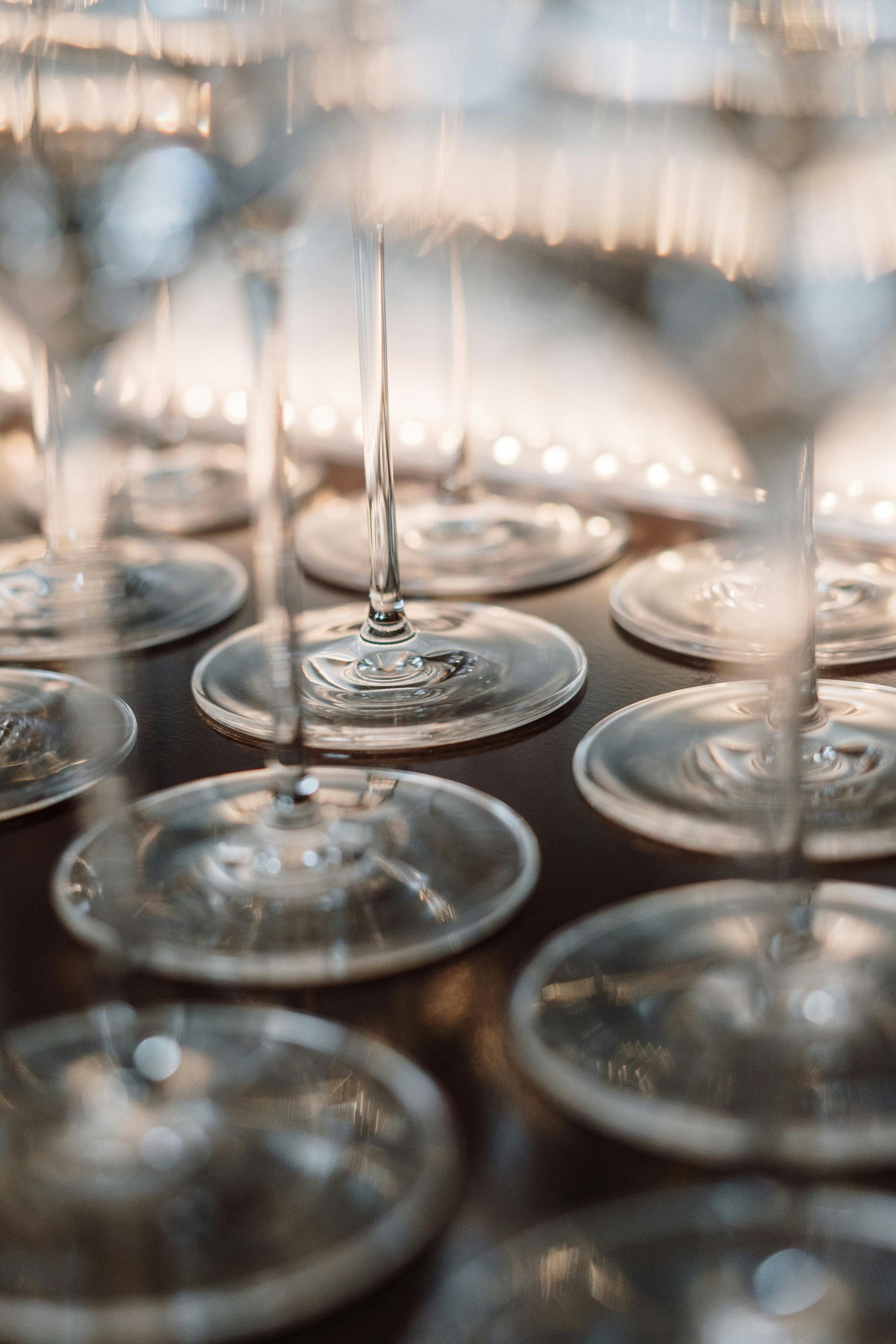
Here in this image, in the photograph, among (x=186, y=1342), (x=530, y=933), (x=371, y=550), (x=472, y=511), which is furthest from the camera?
(x=472, y=511)

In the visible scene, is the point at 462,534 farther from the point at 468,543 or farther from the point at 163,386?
the point at 163,386

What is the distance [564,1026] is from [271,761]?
0.14m

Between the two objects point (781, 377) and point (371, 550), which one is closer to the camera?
point (781, 377)

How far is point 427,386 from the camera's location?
0.85 m

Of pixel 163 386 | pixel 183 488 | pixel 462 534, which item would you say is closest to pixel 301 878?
pixel 462 534

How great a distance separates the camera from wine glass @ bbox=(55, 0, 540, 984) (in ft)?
1.18

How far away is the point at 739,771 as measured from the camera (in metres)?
0.47

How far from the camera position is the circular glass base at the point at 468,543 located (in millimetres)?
667

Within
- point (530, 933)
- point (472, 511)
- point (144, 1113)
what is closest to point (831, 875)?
point (530, 933)

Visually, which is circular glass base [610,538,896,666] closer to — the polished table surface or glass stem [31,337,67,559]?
the polished table surface

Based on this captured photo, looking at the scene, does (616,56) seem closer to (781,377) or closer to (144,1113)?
(781,377)

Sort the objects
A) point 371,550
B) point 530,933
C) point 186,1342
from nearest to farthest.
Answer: point 186,1342 → point 530,933 → point 371,550

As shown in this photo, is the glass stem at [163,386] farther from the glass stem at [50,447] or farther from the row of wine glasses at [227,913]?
the row of wine glasses at [227,913]

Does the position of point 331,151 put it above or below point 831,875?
above
